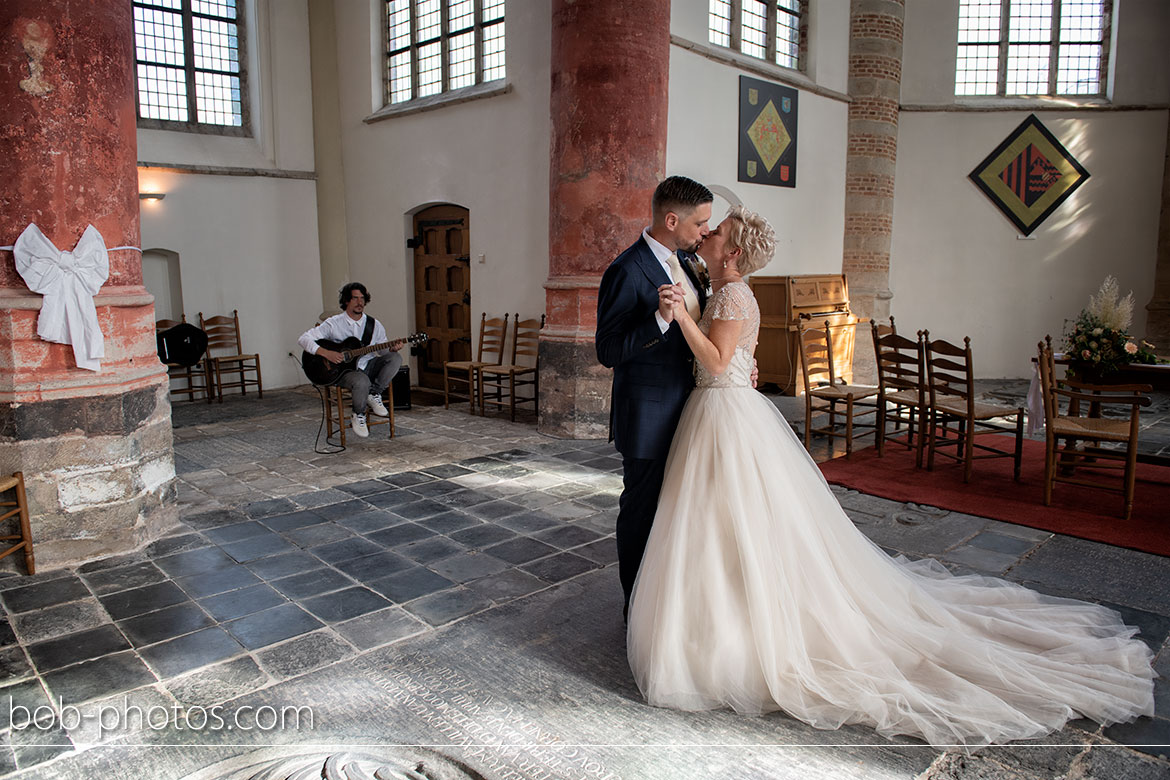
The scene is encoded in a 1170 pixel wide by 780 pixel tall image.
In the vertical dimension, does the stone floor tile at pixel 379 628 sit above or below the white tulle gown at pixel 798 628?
below

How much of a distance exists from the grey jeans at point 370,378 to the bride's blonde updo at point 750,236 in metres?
4.50

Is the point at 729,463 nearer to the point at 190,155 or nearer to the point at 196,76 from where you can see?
the point at 190,155

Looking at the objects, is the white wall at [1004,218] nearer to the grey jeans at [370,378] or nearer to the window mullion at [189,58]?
the grey jeans at [370,378]

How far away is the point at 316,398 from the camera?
31.3ft

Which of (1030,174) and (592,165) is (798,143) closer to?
(1030,174)

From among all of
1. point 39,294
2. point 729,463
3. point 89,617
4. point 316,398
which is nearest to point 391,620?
point 89,617

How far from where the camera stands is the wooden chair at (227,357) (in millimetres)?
9422

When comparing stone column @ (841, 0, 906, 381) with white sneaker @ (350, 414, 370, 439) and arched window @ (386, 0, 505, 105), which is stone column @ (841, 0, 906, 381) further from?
white sneaker @ (350, 414, 370, 439)

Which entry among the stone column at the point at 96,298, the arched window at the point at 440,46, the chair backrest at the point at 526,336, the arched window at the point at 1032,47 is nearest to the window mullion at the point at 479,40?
the arched window at the point at 440,46

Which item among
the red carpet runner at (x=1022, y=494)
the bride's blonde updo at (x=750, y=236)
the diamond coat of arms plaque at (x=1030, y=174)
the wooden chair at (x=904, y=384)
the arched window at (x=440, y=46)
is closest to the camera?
the bride's blonde updo at (x=750, y=236)

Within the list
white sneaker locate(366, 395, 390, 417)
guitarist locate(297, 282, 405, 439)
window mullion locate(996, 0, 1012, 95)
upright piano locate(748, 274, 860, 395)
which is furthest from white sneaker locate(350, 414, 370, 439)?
window mullion locate(996, 0, 1012, 95)

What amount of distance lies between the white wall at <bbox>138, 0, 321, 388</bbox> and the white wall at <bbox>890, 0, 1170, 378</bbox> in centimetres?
781

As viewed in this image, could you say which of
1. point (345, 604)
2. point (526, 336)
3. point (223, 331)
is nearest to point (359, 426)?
point (526, 336)

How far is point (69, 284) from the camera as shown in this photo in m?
3.96
